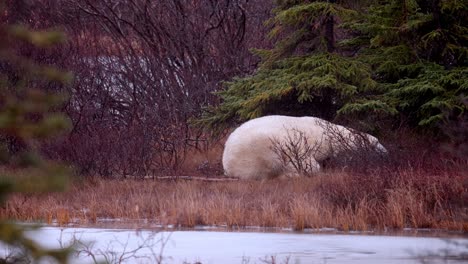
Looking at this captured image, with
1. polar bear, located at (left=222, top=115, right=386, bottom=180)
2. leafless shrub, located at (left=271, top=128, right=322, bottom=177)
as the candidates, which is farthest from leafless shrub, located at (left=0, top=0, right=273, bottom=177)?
leafless shrub, located at (left=271, top=128, right=322, bottom=177)

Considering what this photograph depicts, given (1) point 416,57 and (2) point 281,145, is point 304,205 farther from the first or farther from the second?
(1) point 416,57

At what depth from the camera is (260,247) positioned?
405 inches

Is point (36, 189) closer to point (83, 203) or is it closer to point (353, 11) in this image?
point (83, 203)

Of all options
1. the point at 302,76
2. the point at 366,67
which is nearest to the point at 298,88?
the point at 302,76

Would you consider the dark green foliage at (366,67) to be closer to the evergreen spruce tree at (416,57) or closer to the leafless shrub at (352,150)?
the evergreen spruce tree at (416,57)

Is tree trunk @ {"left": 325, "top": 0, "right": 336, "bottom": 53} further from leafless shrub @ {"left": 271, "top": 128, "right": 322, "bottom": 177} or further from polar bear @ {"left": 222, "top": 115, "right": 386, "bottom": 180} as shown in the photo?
leafless shrub @ {"left": 271, "top": 128, "right": 322, "bottom": 177}

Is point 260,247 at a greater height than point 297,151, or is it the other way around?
point 297,151

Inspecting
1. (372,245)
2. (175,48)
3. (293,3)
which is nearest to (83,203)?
(372,245)

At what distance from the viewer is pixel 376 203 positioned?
42.0ft

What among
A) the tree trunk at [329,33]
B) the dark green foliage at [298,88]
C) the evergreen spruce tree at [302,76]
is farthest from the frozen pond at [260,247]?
the tree trunk at [329,33]

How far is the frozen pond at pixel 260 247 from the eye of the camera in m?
9.38

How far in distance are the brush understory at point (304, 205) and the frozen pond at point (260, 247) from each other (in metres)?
0.68

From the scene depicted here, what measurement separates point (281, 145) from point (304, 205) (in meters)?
3.72

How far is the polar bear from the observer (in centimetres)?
1625
